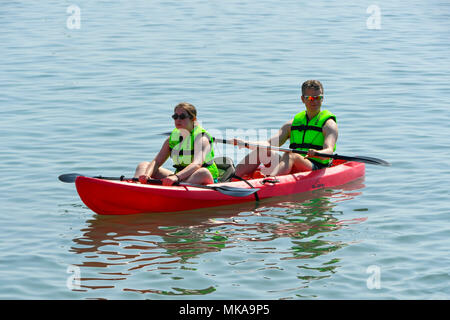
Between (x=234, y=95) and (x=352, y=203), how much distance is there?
6694 mm

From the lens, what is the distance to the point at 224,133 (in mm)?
12773

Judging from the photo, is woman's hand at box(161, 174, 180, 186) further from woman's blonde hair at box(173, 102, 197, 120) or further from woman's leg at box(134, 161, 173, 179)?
woman's blonde hair at box(173, 102, 197, 120)

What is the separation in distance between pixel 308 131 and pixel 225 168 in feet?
3.92

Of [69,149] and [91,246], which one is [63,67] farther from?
[91,246]

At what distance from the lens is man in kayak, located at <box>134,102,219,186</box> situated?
877 cm

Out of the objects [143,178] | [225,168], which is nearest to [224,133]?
[225,168]

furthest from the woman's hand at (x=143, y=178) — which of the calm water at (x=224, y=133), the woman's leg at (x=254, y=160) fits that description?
the woman's leg at (x=254, y=160)

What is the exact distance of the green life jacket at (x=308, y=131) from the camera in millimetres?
9805

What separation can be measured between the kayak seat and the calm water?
412mm

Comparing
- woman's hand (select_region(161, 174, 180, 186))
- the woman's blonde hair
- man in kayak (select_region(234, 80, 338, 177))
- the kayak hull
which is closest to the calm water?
the kayak hull

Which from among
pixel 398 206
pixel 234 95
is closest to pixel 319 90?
pixel 398 206

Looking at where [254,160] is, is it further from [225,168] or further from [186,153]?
[186,153]

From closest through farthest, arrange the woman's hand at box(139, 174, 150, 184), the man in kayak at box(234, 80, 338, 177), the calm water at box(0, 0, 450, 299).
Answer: the calm water at box(0, 0, 450, 299) → the woman's hand at box(139, 174, 150, 184) → the man in kayak at box(234, 80, 338, 177)
